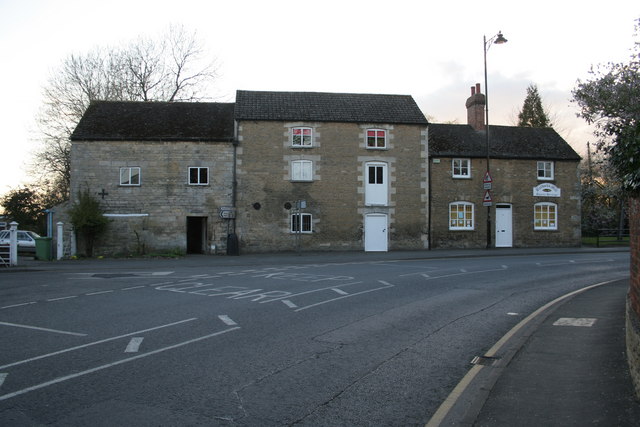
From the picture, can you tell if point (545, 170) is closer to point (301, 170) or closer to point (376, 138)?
point (376, 138)

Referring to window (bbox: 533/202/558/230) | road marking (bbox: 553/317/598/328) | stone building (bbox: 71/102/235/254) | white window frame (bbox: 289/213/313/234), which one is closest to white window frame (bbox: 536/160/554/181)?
window (bbox: 533/202/558/230)

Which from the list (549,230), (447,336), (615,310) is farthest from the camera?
(549,230)

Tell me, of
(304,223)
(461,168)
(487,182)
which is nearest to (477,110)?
(461,168)

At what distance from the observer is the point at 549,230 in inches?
1288

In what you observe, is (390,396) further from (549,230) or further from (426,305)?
(549,230)

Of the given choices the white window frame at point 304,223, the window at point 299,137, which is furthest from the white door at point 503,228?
the window at point 299,137

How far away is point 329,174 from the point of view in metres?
30.0

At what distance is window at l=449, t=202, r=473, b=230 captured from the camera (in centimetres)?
3161

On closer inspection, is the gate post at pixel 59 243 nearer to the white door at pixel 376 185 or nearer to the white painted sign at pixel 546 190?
the white door at pixel 376 185

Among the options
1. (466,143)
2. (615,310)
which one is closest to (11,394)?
(615,310)

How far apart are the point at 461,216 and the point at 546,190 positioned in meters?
5.93

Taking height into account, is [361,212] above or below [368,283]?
above

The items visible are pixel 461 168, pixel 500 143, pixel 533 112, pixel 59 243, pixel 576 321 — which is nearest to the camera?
pixel 576 321

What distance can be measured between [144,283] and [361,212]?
16.6m
